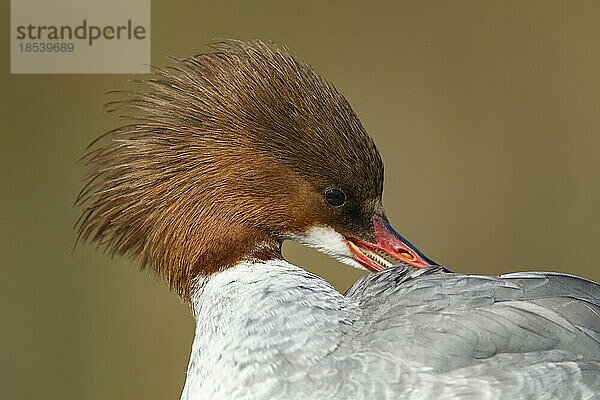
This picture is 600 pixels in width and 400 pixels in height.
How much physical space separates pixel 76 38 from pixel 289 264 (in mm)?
1489

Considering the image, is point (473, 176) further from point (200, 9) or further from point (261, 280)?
point (261, 280)

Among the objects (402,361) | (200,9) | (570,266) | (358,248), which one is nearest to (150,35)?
(200,9)

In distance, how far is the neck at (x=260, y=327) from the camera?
1121 mm

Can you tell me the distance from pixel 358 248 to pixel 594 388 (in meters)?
0.34

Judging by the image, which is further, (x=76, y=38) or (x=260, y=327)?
(x=76, y=38)

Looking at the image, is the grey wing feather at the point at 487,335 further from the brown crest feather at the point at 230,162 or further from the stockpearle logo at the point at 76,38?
the stockpearle logo at the point at 76,38

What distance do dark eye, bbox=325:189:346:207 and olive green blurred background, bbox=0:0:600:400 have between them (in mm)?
1430

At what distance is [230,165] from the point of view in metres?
1.21

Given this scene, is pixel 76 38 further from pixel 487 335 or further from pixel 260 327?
pixel 487 335

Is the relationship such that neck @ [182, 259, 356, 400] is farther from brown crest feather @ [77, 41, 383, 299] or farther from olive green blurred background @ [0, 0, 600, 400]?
olive green blurred background @ [0, 0, 600, 400]

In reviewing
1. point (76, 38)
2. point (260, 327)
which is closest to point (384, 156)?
point (76, 38)

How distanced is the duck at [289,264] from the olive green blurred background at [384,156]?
1.40 m

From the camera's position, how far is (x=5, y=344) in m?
2.66

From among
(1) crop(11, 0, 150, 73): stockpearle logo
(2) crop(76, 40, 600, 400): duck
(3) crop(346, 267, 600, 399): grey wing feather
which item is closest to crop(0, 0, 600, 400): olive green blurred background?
(1) crop(11, 0, 150, 73): stockpearle logo
